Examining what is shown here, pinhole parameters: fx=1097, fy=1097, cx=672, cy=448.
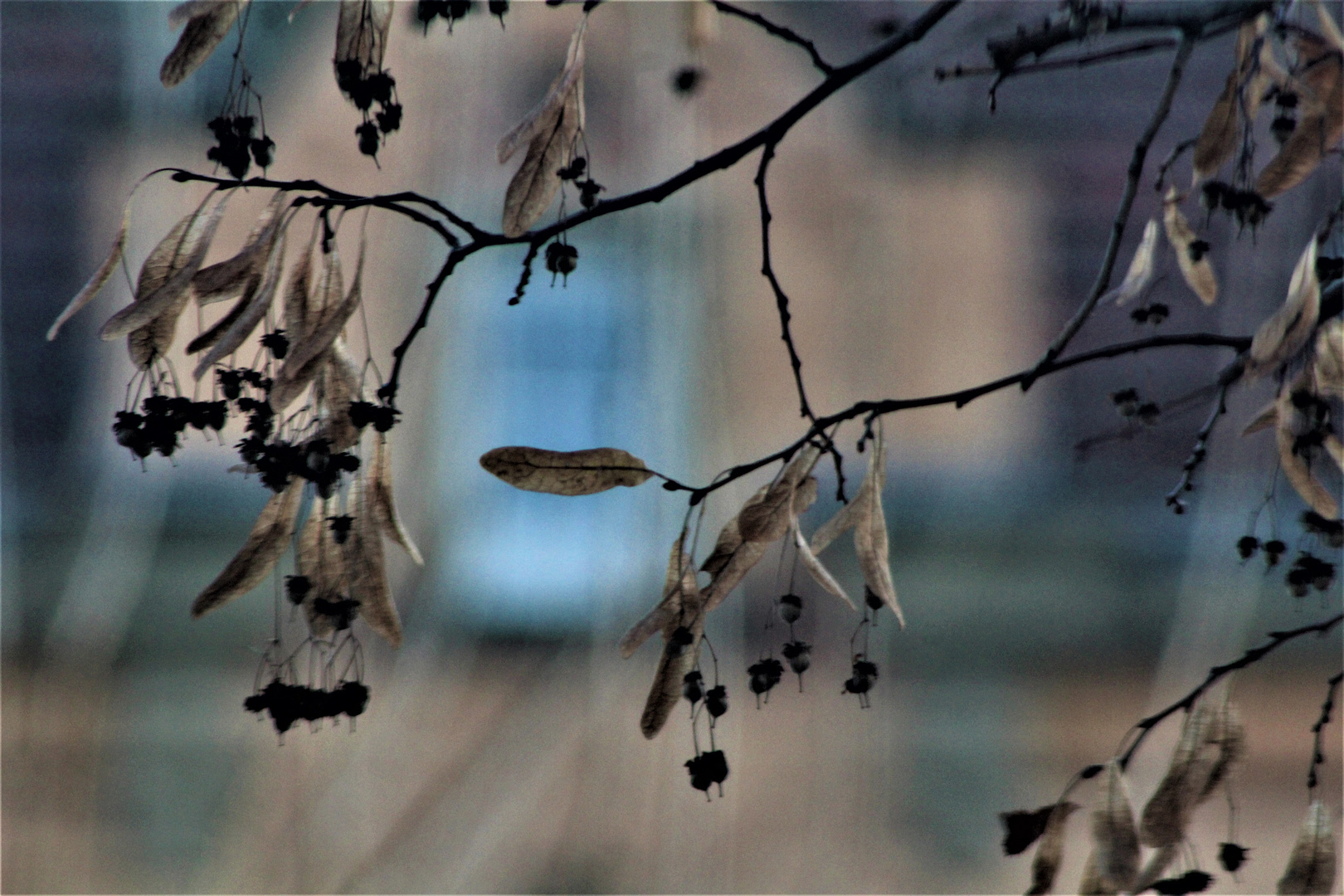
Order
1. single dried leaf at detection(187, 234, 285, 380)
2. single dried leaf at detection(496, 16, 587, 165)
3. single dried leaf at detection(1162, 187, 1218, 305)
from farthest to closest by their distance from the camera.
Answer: single dried leaf at detection(1162, 187, 1218, 305)
single dried leaf at detection(496, 16, 587, 165)
single dried leaf at detection(187, 234, 285, 380)

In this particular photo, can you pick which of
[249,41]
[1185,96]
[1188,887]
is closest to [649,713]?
[1188,887]

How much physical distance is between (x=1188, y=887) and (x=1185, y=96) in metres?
1.72

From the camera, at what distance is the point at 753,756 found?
6.59 ft

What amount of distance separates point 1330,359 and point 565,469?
45 cm

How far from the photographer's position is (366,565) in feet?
1.94

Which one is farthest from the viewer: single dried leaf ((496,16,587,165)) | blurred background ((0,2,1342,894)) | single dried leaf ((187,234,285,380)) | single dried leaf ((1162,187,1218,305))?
blurred background ((0,2,1342,894))

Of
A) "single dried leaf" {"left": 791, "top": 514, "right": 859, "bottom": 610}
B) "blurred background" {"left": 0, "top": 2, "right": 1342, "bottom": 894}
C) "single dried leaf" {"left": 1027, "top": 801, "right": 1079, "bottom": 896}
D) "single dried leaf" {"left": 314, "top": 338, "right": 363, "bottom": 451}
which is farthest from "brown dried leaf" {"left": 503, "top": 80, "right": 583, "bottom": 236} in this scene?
"blurred background" {"left": 0, "top": 2, "right": 1342, "bottom": 894}

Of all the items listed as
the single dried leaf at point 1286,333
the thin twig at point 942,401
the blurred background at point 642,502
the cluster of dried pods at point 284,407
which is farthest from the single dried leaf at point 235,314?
the blurred background at point 642,502

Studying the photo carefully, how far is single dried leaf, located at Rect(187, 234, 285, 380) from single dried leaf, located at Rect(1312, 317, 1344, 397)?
58 centimetres

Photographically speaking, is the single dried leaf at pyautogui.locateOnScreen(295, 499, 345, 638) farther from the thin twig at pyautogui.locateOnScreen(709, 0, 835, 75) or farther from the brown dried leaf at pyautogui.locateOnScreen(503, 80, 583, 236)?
the thin twig at pyautogui.locateOnScreen(709, 0, 835, 75)

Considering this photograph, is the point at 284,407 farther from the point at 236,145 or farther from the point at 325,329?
the point at 236,145

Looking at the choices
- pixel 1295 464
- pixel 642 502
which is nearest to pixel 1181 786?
pixel 1295 464

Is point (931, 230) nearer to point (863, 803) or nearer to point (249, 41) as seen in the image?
point (863, 803)

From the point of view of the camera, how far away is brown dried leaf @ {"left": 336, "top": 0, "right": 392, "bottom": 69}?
0.59m
